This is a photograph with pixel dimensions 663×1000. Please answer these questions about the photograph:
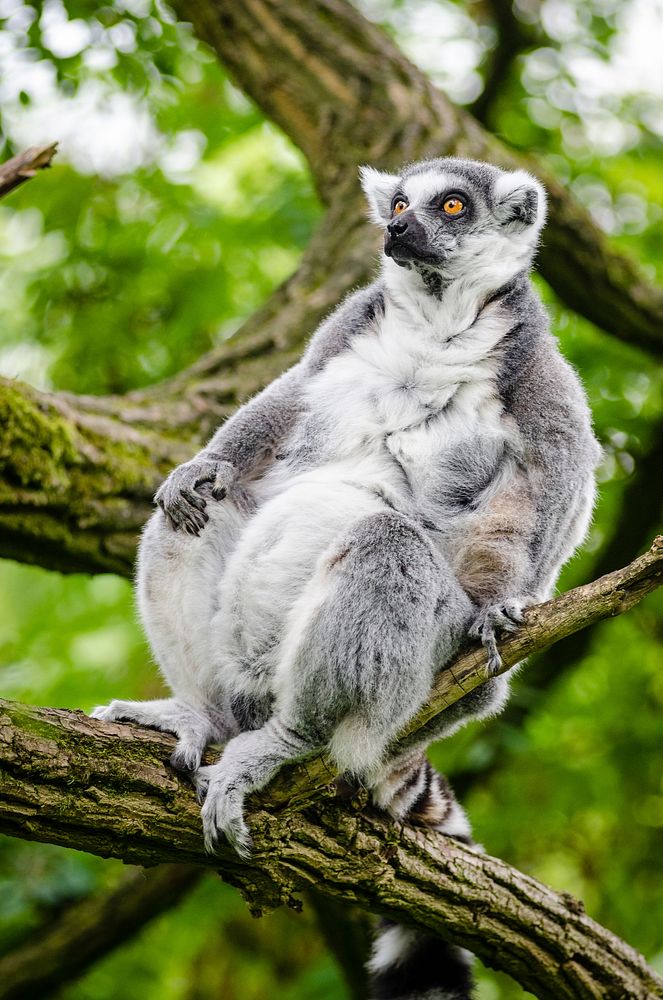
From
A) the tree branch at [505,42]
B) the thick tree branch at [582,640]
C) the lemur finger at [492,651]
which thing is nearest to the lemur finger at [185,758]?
the lemur finger at [492,651]

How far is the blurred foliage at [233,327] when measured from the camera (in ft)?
22.9

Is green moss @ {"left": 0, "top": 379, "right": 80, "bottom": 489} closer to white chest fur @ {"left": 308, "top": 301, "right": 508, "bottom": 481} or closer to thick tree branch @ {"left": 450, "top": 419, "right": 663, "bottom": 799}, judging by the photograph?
white chest fur @ {"left": 308, "top": 301, "right": 508, "bottom": 481}

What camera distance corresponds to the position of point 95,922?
6484 millimetres

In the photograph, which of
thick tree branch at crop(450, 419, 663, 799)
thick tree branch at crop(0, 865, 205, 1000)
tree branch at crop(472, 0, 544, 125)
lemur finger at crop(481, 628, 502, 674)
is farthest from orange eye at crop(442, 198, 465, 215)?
tree branch at crop(472, 0, 544, 125)

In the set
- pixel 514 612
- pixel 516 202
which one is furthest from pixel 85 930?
pixel 516 202

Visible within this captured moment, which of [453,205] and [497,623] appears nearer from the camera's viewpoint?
[497,623]

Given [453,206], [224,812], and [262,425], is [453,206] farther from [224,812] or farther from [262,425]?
[224,812]

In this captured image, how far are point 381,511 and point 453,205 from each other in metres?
1.63

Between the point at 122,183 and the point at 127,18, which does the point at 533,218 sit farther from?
the point at 122,183

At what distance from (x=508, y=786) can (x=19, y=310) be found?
17.5 feet

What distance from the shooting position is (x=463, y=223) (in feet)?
15.6

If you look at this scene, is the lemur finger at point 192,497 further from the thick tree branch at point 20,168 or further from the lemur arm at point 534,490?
the thick tree branch at point 20,168

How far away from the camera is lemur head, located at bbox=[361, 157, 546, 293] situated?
15.2 ft

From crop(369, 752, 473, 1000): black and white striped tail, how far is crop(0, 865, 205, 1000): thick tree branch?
1.97 m
